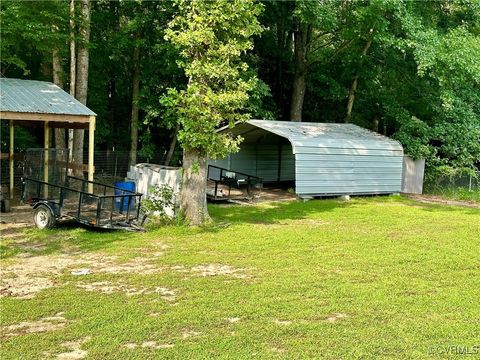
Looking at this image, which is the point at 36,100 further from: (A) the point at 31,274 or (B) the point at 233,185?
(B) the point at 233,185

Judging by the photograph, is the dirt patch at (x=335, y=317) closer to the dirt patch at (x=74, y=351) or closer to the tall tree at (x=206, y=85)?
the dirt patch at (x=74, y=351)

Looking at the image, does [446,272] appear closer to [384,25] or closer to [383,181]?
[383,181]

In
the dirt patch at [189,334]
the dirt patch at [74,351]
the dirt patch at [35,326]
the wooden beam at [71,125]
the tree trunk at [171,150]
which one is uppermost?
the wooden beam at [71,125]

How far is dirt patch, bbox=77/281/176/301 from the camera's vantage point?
20.9 ft

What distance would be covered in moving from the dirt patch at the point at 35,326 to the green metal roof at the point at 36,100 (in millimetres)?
6829

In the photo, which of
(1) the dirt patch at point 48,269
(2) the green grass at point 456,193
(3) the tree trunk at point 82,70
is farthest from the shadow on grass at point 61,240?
(2) the green grass at point 456,193

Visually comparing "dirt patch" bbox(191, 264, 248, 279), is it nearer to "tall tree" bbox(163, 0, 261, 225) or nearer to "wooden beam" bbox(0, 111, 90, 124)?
"tall tree" bbox(163, 0, 261, 225)

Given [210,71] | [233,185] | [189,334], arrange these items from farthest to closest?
[233,185] → [210,71] → [189,334]

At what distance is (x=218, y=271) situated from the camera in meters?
7.51

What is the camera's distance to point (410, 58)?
75.5 feet

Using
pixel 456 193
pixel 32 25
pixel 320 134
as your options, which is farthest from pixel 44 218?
pixel 456 193

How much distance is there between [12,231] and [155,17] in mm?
12361

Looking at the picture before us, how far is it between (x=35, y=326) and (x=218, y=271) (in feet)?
9.35

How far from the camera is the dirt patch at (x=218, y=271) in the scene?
734 cm
